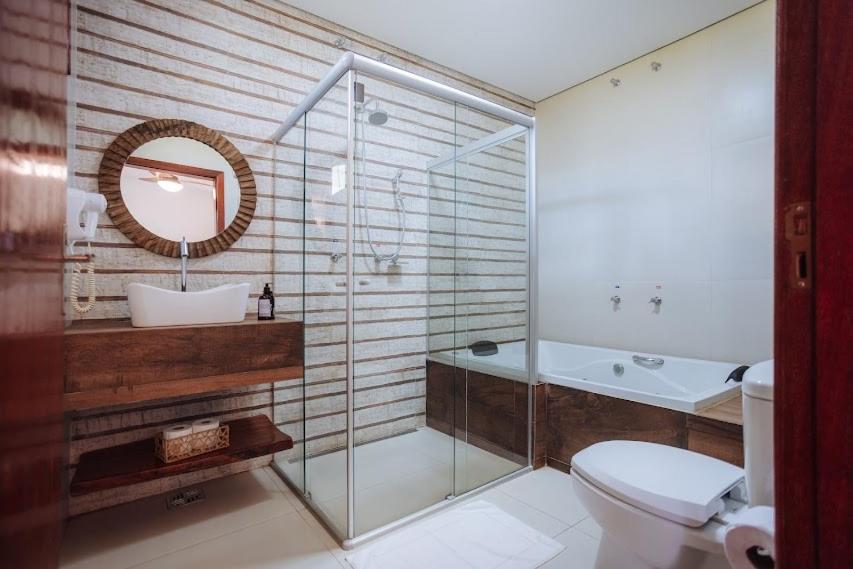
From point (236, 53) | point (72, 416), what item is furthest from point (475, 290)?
point (72, 416)

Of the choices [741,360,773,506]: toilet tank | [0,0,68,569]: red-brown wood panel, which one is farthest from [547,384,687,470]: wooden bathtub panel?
[0,0,68,569]: red-brown wood panel

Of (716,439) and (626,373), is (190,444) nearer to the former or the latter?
(716,439)

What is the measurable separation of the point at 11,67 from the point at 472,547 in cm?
208

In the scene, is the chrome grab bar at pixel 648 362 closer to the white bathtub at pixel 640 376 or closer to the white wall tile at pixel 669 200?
the white bathtub at pixel 640 376

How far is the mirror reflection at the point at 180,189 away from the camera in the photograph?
2.08 m

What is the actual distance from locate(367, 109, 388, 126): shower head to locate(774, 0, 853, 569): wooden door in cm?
186

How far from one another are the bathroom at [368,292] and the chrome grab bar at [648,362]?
17 mm

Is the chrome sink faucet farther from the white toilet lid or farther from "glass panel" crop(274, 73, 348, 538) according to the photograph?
the white toilet lid

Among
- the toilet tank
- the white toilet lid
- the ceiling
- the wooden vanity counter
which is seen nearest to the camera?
the toilet tank

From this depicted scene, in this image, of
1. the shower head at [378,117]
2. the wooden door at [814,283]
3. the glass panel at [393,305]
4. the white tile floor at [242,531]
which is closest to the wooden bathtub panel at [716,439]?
the white tile floor at [242,531]

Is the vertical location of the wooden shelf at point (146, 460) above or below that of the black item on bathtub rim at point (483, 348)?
below

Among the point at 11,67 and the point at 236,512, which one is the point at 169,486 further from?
the point at 11,67

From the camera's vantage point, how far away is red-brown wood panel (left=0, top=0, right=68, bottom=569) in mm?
785

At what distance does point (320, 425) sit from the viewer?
2.12 meters
